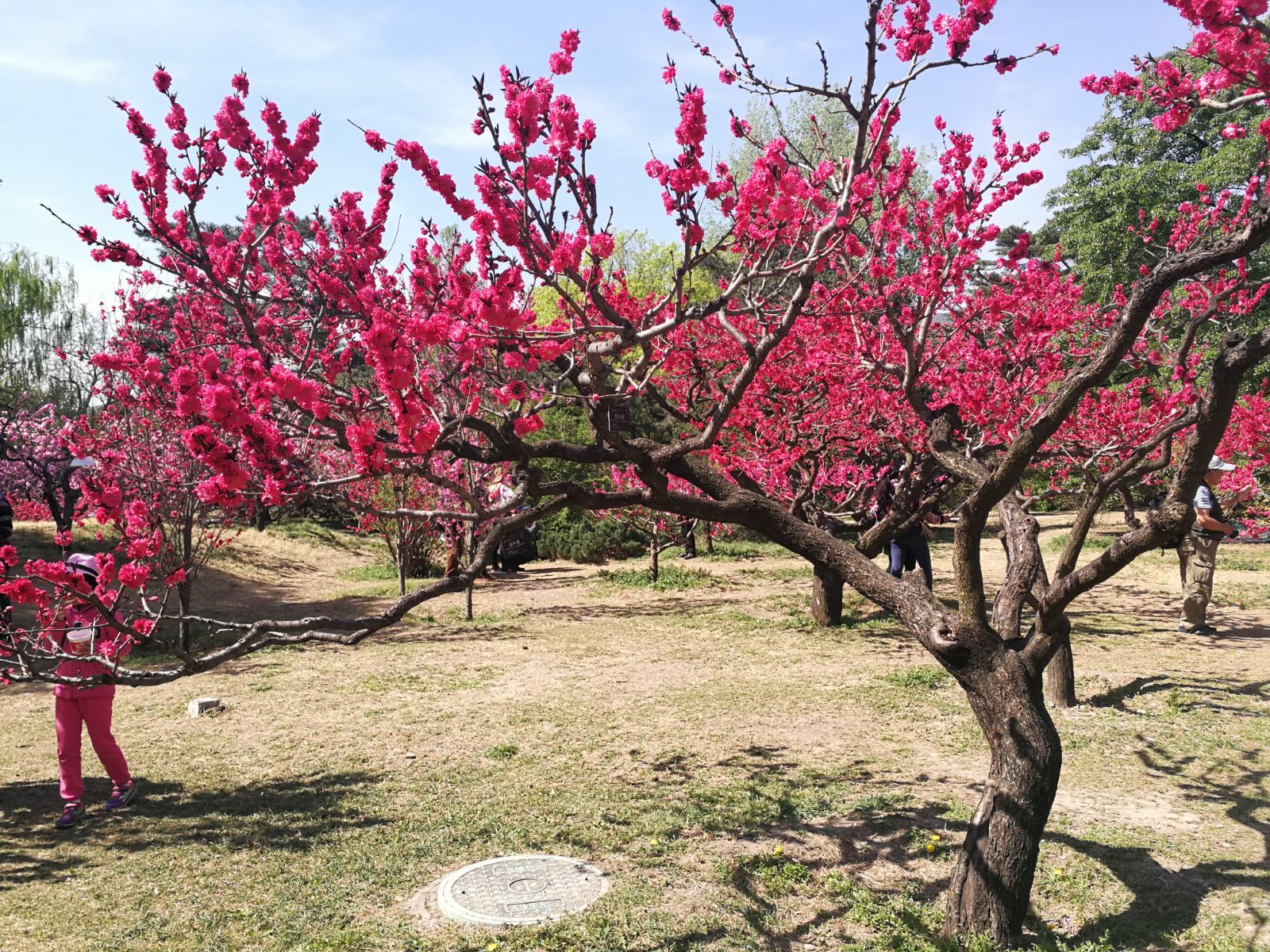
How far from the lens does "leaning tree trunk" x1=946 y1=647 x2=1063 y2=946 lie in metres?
3.65

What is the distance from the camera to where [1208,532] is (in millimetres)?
9742

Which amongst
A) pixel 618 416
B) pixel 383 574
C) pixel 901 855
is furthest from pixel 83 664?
pixel 383 574

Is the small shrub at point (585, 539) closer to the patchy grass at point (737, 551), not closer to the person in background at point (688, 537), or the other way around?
the person in background at point (688, 537)

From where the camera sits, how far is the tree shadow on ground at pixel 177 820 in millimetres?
4789

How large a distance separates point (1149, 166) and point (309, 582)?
22.3 meters

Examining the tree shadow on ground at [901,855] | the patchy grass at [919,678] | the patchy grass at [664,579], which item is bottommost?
the tree shadow on ground at [901,855]

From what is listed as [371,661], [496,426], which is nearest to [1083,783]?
[496,426]

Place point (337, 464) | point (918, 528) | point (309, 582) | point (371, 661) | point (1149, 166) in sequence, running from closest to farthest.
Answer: point (371, 661)
point (918, 528)
point (337, 464)
point (309, 582)
point (1149, 166)

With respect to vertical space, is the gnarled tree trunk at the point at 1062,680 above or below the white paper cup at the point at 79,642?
below

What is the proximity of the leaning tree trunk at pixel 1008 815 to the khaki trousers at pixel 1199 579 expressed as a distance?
24.8ft

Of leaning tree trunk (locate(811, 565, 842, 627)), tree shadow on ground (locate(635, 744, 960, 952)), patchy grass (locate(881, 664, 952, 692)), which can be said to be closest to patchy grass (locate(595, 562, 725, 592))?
leaning tree trunk (locate(811, 565, 842, 627))

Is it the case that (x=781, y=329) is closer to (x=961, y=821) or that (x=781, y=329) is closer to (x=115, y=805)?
(x=961, y=821)

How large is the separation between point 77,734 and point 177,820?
0.84 meters

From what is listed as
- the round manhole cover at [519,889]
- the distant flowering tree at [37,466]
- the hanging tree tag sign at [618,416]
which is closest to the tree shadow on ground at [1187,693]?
the round manhole cover at [519,889]
